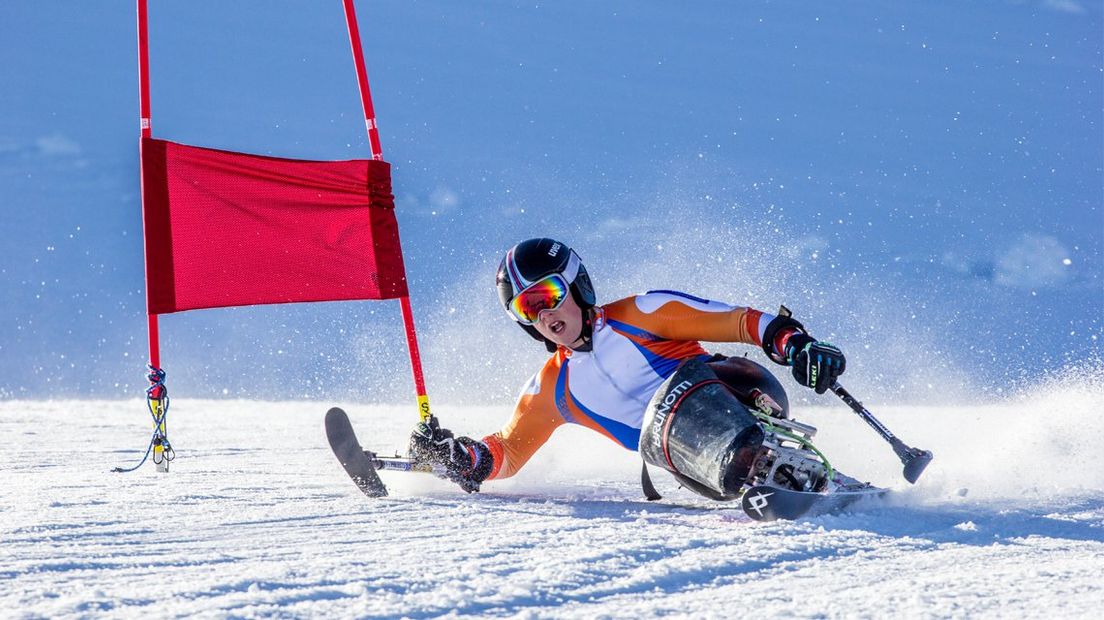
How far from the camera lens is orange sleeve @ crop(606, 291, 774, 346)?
4.87 m

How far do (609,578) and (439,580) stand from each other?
0.51 metres

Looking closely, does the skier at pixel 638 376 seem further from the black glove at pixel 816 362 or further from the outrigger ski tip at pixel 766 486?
the outrigger ski tip at pixel 766 486

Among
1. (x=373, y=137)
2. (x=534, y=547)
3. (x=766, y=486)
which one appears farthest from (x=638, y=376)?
(x=373, y=137)

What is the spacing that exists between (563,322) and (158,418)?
3035 mm

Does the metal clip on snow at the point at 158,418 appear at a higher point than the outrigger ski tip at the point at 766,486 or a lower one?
higher

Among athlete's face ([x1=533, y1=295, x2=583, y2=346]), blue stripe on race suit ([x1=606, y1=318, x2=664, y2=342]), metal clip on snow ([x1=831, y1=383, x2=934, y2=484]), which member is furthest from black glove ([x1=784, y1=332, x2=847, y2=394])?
athlete's face ([x1=533, y1=295, x2=583, y2=346])

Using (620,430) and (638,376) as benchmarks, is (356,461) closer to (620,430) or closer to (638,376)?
(620,430)

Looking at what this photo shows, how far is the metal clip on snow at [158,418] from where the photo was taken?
637 cm

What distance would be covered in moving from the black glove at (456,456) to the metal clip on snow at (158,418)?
1.88 metres

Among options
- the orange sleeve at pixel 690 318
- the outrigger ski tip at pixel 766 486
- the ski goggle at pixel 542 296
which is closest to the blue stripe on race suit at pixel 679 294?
the orange sleeve at pixel 690 318

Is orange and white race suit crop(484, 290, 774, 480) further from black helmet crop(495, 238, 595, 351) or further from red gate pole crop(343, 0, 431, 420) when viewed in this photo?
red gate pole crop(343, 0, 431, 420)

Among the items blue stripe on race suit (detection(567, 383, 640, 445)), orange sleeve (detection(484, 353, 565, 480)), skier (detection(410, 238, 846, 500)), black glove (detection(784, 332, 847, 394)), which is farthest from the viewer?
orange sleeve (detection(484, 353, 565, 480))

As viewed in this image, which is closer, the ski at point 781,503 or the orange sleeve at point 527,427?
the ski at point 781,503

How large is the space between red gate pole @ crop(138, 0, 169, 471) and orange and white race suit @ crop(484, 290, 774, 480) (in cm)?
235
